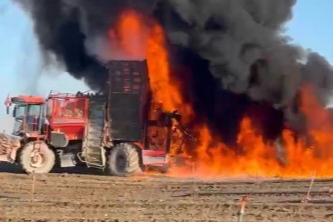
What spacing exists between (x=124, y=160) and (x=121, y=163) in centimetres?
20

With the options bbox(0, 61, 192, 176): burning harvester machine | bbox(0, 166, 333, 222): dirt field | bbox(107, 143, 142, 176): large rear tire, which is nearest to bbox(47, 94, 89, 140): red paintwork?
bbox(0, 61, 192, 176): burning harvester machine

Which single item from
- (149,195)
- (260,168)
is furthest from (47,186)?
(260,168)

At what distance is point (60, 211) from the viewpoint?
1647 centimetres

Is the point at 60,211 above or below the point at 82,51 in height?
below

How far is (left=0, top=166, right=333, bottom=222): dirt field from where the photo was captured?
50.6 feet

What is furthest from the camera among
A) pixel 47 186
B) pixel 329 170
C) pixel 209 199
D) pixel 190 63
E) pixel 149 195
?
pixel 190 63

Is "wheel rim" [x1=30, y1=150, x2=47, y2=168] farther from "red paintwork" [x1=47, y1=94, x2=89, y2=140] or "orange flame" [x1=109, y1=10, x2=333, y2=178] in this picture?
"orange flame" [x1=109, y1=10, x2=333, y2=178]

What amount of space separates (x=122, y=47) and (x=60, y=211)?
16410 millimetres

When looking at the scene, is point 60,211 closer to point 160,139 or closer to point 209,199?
point 209,199

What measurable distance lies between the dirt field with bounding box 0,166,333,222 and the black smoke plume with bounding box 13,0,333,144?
5.65m

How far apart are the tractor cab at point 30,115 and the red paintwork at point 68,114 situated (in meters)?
0.42

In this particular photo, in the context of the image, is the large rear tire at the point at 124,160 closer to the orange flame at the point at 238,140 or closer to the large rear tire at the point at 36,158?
the orange flame at the point at 238,140

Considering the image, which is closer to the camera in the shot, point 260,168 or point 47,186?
point 47,186

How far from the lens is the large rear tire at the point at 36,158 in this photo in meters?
28.8
